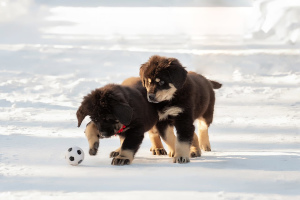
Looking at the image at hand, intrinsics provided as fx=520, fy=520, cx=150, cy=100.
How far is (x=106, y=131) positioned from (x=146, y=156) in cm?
96

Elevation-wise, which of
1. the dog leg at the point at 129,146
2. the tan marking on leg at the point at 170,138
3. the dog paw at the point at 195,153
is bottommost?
the dog leg at the point at 129,146

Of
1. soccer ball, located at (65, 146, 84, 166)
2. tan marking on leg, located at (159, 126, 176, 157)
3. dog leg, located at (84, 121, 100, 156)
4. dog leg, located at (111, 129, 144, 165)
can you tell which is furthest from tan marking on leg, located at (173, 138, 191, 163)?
soccer ball, located at (65, 146, 84, 166)

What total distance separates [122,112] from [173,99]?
0.68 metres

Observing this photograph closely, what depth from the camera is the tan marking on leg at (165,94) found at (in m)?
5.12

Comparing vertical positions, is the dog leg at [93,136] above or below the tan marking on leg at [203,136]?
below

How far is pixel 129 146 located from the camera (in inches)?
199

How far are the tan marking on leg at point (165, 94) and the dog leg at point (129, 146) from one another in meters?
0.40

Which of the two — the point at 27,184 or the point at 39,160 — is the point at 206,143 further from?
the point at 27,184

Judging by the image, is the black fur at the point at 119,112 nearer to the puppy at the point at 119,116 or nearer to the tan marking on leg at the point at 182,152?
the puppy at the point at 119,116

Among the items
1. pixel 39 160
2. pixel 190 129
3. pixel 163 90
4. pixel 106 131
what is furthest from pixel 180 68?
pixel 39 160

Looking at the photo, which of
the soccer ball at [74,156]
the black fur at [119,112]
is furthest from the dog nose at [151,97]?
the soccer ball at [74,156]

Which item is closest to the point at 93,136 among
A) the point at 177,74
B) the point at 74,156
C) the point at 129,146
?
the point at 74,156

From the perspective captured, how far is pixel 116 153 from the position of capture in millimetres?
5660

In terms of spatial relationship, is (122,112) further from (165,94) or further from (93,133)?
(165,94)
